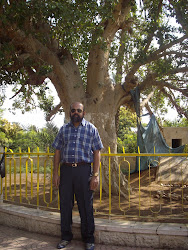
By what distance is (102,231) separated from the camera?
373cm

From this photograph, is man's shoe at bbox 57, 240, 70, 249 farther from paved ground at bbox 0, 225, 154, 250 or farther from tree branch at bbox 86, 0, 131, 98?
tree branch at bbox 86, 0, 131, 98

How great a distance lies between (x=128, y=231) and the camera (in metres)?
3.59

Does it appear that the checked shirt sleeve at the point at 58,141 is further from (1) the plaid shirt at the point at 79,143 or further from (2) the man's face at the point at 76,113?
(2) the man's face at the point at 76,113

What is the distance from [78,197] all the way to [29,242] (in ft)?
3.22

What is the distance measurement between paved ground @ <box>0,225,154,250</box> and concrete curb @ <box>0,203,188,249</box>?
0.09 metres

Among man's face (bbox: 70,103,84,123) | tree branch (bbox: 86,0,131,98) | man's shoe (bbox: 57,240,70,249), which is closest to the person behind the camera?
man's shoe (bbox: 57,240,70,249)

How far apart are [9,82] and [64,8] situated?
105 inches

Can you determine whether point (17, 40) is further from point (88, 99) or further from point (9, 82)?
point (88, 99)

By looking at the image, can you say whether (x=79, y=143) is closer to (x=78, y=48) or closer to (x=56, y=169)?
(x=56, y=169)

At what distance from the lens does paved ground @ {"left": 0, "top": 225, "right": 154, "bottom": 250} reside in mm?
3621

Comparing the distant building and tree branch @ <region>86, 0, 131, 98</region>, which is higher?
tree branch @ <region>86, 0, 131, 98</region>

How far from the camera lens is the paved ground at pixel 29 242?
362 centimetres

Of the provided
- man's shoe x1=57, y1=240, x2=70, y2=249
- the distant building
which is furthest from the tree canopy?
the distant building

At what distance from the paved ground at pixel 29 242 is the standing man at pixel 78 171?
0.13 m
